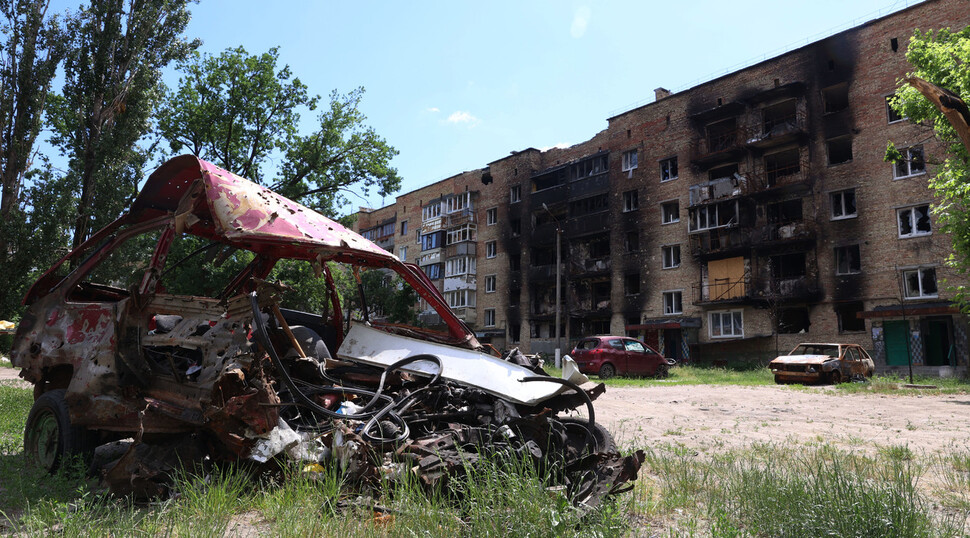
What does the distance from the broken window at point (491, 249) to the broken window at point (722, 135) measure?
19099 millimetres

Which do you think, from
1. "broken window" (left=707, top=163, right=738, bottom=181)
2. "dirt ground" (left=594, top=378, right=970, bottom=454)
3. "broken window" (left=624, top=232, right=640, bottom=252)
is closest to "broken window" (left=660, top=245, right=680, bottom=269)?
"broken window" (left=624, top=232, right=640, bottom=252)

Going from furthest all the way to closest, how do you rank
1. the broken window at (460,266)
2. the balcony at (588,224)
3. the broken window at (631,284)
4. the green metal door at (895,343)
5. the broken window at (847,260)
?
the broken window at (460,266), the balcony at (588,224), the broken window at (631,284), the broken window at (847,260), the green metal door at (895,343)

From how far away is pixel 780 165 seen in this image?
34.8 m

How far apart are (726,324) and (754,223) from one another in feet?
19.7

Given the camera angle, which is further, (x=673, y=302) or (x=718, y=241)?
(x=673, y=302)

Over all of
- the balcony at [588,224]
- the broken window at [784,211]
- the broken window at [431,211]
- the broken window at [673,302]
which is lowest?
the broken window at [673,302]

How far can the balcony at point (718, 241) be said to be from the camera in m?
33.8

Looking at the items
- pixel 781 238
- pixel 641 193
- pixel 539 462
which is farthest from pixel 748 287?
pixel 539 462

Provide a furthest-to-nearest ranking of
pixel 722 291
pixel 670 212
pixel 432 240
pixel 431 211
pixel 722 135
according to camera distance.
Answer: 1. pixel 431 211
2. pixel 432 240
3. pixel 670 212
4. pixel 722 135
5. pixel 722 291

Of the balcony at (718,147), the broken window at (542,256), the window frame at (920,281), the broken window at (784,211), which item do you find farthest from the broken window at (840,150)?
the broken window at (542,256)

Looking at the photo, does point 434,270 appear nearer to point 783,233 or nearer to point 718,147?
point 718,147

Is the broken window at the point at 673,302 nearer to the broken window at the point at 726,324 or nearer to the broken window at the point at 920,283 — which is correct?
the broken window at the point at 726,324

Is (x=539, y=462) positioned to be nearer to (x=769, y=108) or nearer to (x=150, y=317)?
(x=150, y=317)

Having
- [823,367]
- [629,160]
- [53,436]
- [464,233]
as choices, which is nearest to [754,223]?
[629,160]
